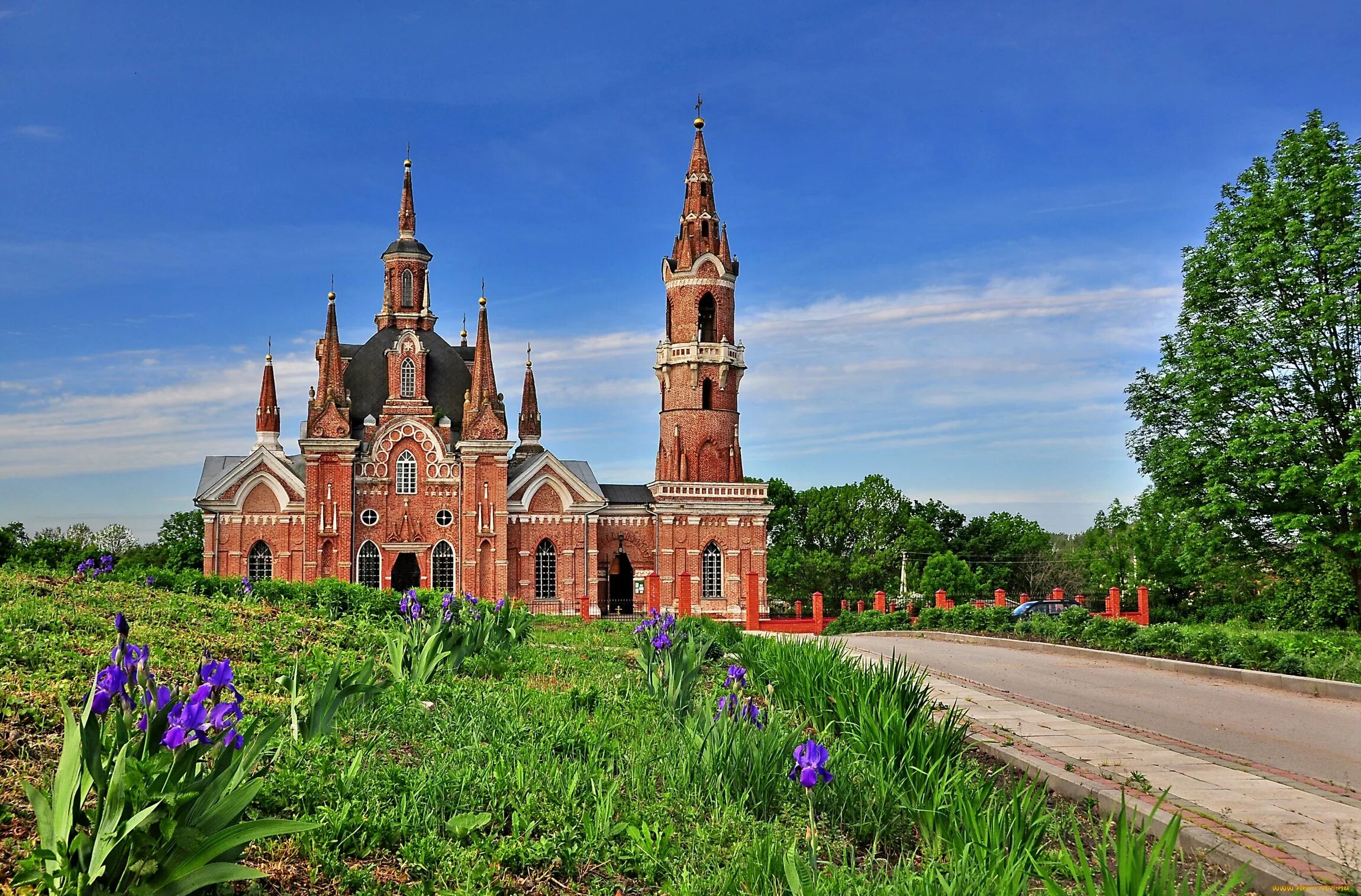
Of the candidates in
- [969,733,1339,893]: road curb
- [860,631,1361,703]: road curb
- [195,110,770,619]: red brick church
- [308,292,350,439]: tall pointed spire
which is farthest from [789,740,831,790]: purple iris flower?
[308,292,350,439]: tall pointed spire

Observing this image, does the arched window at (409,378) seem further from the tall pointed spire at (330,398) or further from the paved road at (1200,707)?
the paved road at (1200,707)

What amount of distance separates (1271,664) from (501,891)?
42.8ft

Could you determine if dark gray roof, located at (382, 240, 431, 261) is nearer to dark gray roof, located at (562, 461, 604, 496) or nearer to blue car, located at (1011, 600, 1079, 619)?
dark gray roof, located at (562, 461, 604, 496)

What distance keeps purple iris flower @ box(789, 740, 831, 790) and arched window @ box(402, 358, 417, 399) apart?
4164 centimetres

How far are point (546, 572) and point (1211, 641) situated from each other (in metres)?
31.1

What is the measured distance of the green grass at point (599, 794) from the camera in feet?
15.1

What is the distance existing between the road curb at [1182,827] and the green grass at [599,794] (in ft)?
0.85

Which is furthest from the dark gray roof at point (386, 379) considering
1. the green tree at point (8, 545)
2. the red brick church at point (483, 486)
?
the green tree at point (8, 545)

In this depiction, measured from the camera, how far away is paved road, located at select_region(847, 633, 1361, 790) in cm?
912

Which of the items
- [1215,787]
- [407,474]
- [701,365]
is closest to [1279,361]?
[1215,787]

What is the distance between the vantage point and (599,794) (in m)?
5.37

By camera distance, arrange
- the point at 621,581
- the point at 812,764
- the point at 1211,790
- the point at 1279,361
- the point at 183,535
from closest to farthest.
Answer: the point at 812,764, the point at 1211,790, the point at 1279,361, the point at 621,581, the point at 183,535

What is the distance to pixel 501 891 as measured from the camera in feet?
15.3

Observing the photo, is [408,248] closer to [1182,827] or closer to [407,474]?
[407,474]
